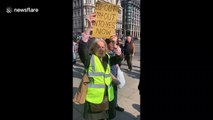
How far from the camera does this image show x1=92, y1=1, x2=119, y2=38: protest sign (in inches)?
121

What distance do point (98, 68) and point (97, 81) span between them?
20cm

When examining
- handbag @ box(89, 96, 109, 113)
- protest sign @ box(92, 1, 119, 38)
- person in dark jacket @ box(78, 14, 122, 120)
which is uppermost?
protest sign @ box(92, 1, 119, 38)

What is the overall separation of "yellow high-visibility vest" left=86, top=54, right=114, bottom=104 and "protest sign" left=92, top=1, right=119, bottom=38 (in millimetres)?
400

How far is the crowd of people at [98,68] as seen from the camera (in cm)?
305

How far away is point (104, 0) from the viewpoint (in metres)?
3.24

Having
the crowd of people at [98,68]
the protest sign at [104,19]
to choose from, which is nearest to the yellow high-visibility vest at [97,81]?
the crowd of people at [98,68]

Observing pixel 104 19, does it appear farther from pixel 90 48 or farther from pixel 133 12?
pixel 133 12
